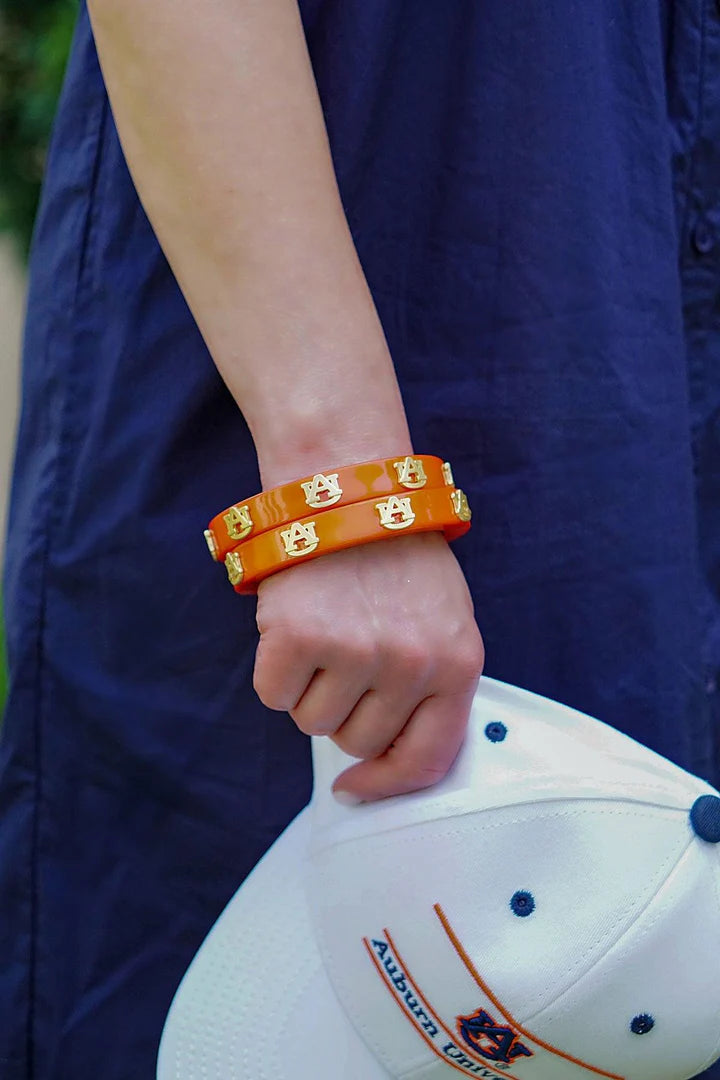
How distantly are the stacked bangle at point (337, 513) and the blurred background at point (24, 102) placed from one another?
1.41 metres

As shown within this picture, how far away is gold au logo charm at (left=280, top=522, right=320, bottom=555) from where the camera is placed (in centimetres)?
56

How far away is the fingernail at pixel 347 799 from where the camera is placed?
0.67 meters

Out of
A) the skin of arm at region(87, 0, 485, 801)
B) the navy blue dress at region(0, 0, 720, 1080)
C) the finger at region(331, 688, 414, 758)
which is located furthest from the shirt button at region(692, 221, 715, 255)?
the finger at region(331, 688, 414, 758)

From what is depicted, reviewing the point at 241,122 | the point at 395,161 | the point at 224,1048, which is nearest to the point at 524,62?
the point at 395,161

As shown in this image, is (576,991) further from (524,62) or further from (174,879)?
(524,62)

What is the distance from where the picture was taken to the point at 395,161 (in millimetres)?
699

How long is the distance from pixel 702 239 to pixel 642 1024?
528mm

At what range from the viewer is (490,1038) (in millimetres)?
646

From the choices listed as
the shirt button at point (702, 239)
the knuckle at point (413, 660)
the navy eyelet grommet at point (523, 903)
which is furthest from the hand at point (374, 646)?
the shirt button at point (702, 239)

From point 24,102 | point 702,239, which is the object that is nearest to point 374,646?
point 702,239

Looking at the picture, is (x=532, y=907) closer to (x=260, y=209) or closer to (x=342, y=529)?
(x=342, y=529)

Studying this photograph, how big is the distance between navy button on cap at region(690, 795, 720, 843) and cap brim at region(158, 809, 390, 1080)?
24cm

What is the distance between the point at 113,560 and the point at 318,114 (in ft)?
1.06

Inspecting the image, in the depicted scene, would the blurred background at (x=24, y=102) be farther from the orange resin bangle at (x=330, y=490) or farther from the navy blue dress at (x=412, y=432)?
the orange resin bangle at (x=330, y=490)
